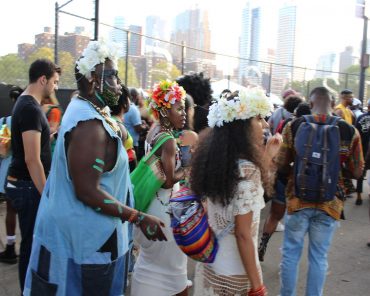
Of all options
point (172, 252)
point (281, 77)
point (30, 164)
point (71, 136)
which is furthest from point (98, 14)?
point (281, 77)

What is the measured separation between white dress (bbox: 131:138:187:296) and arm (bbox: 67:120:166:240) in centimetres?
110

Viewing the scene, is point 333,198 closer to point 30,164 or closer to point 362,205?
point 30,164

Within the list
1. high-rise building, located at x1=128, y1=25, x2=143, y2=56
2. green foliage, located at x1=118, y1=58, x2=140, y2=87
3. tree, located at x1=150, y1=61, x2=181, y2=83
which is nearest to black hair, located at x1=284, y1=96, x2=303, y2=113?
green foliage, located at x1=118, y1=58, x2=140, y2=87

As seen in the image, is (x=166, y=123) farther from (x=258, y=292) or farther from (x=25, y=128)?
(x=258, y=292)

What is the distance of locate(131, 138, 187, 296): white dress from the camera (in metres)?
3.21

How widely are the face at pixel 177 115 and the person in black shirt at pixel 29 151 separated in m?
1.03

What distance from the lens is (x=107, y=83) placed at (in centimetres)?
228

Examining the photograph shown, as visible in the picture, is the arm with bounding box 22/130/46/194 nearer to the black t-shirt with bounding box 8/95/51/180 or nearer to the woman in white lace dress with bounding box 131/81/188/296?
the black t-shirt with bounding box 8/95/51/180

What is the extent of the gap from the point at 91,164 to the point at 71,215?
29cm

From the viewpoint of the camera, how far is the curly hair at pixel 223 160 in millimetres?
2252

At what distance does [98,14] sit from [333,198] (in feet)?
17.0

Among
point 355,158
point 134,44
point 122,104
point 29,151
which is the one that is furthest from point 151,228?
point 134,44

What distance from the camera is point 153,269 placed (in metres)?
3.23

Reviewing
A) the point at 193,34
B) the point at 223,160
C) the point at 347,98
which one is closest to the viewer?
the point at 223,160
